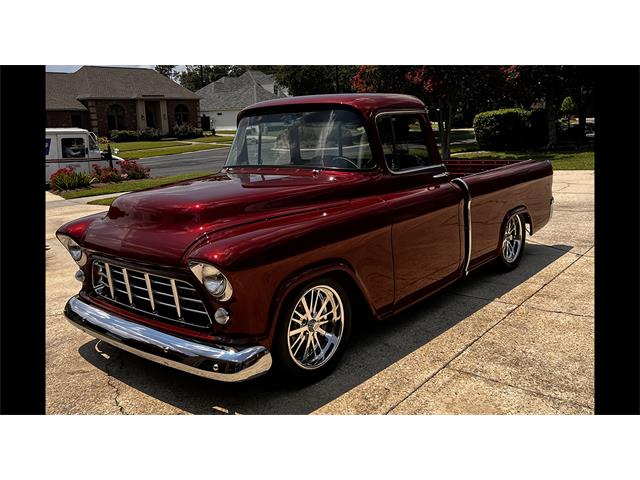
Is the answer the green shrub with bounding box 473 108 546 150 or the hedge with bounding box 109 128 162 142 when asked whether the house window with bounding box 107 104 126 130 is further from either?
the green shrub with bounding box 473 108 546 150

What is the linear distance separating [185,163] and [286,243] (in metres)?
23.7

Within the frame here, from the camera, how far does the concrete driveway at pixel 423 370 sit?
10.9 ft

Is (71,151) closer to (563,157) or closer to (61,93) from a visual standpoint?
(563,157)

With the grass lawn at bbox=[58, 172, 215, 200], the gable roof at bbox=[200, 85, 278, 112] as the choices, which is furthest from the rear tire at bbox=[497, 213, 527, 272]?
the gable roof at bbox=[200, 85, 278, 112]

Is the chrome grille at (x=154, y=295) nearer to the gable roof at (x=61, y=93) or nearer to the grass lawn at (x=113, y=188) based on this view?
the grass lawn at (x=113, y=188)

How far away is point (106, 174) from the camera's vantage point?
59.8 feet

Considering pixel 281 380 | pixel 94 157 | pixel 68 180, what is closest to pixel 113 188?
pixel 68 180

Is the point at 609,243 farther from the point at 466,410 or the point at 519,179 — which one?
the point at 466,410

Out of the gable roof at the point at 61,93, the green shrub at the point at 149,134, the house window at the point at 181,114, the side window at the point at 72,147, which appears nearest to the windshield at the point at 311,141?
the side window at the point at 72,147

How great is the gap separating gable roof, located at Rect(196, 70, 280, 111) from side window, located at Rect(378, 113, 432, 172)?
160 feet

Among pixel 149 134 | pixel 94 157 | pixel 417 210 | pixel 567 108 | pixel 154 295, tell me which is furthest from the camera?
pixel 149 134

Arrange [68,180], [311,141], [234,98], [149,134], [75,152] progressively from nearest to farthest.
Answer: [311,141] < [68,180] < [75,152] < [149,134] < [234,98]

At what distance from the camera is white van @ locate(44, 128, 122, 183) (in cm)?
1847

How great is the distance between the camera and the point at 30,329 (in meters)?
4.52
